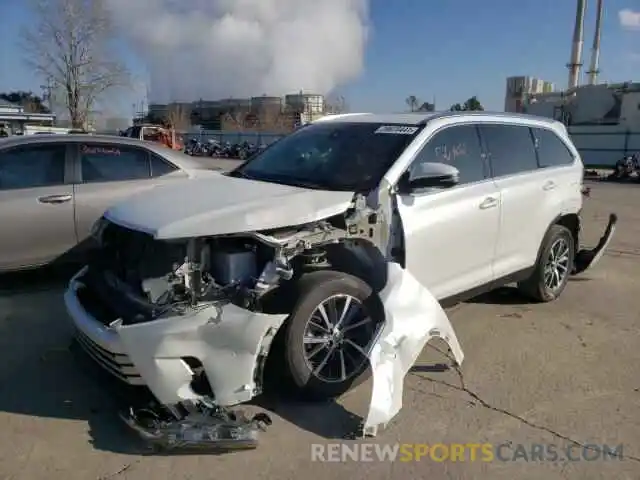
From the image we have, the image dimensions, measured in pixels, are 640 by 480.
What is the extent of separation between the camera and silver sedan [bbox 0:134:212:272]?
18.7 ft

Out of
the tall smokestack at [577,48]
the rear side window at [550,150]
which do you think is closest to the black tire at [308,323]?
the rear side window at [550,150]

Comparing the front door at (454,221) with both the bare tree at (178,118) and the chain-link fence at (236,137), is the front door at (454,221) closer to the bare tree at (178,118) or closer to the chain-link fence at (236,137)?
the chain-link fence at (236,137)

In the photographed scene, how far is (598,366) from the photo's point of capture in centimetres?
441

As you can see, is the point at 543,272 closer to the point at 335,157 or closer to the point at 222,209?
the point at 335,157

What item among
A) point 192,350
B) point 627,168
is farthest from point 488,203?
point 627,168

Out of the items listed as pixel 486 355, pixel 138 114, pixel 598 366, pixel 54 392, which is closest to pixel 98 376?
pixel 54 392

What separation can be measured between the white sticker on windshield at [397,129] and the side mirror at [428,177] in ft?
1.20

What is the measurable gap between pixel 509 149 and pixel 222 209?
2.94 m

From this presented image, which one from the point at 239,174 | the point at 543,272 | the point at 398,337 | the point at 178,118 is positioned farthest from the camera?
the point at 178,118

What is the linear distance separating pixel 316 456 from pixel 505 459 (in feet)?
3.38

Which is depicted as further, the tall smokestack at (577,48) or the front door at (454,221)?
the tall smokestack at (577,48)

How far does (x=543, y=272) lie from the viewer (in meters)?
5.70

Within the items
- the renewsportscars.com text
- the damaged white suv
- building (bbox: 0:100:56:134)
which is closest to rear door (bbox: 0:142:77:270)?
the damaged white suv

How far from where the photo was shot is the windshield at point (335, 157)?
4.25 meters
